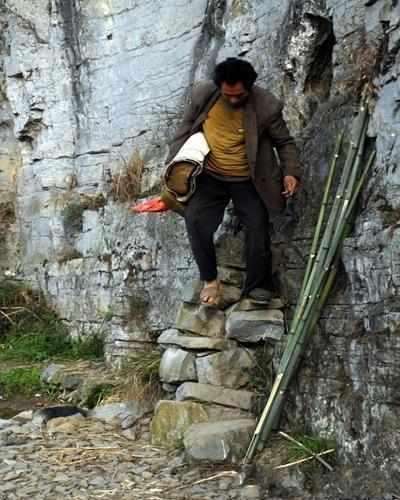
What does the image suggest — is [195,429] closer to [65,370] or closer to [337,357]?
[337,357]

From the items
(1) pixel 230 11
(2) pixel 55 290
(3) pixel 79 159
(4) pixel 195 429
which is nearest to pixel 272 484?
(4) pixel 195 429

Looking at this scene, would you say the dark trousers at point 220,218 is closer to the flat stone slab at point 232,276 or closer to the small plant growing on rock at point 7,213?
the flat stone slab at point 232,276

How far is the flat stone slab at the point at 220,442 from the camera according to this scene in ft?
14.0

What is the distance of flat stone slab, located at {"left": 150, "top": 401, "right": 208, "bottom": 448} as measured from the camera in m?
4.75

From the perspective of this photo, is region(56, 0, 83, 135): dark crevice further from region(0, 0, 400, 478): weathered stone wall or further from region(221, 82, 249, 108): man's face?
region(221, 82, 249, 108): man's face

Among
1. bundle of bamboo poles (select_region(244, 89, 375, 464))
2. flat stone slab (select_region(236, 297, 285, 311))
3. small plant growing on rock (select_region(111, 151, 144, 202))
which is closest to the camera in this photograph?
bundle of bamboo poles (select_region(244, 89, 375, 464))

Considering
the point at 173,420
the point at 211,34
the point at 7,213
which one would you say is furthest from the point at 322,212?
the point at 7,213

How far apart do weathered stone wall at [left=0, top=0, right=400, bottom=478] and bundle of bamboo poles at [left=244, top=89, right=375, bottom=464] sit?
0.24 ft

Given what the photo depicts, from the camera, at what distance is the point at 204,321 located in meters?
5.23

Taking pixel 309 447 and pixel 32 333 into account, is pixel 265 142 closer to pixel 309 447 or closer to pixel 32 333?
pixel 309 447

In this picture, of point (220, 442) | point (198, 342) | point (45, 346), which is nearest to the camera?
point (220, 442)

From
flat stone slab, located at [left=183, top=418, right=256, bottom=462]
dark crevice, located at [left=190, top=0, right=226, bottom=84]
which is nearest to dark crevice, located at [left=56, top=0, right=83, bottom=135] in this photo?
dark crevice, located at [left=190, top=0, right=226, bottom=84]

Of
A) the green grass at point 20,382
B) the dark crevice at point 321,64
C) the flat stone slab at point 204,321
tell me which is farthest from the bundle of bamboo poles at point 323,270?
the green grass at point 20,382

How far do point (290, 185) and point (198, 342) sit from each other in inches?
48.8
